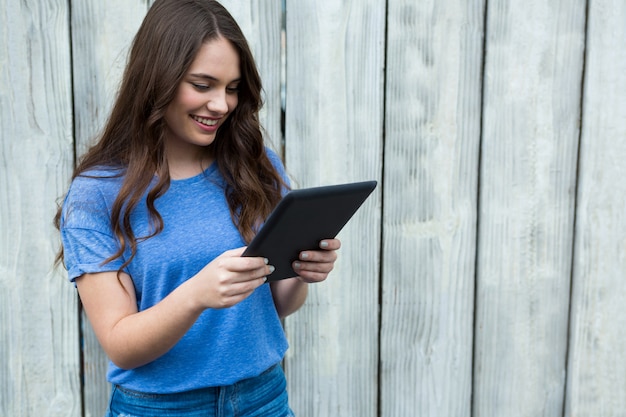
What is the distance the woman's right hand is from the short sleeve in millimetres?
172

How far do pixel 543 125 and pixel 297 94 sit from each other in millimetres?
600

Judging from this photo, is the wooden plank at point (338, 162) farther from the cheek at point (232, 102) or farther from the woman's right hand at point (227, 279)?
the woman's right hand at point (227, 279)

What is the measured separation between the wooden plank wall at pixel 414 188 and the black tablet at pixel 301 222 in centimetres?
50

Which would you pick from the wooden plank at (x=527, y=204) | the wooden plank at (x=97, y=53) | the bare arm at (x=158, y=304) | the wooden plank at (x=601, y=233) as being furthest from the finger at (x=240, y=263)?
the wooden plank at (x=601, y=233)

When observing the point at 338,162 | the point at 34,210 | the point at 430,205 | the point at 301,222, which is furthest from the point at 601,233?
the point at 34,210

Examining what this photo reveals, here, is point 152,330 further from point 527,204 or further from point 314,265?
point 527,204

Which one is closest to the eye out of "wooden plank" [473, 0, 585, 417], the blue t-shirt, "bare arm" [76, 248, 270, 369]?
the blue t-shirt

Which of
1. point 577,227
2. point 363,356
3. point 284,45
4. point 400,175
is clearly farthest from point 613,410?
point 284,45

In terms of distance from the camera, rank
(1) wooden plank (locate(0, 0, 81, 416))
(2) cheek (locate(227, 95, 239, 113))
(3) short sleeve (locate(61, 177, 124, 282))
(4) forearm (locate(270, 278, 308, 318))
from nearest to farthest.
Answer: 1. (3) short sleeve (locate(61, 177, 124, 282))
2. (2) cheek (locate(227, 95, 239, 113))
3. (4) forearm (locate(270, 278, 308, 318))
4. (1) wooden plank (locate(0, 0, 81, 416))

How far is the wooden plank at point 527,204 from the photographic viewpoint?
1580 mm

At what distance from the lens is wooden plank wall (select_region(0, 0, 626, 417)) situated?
5.01ft

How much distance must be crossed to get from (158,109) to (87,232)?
238 mm

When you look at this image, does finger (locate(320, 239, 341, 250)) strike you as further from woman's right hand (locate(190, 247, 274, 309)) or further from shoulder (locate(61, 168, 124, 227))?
shoulder (locate(61, 168, 124, 227))

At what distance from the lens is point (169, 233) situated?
1138 mm
